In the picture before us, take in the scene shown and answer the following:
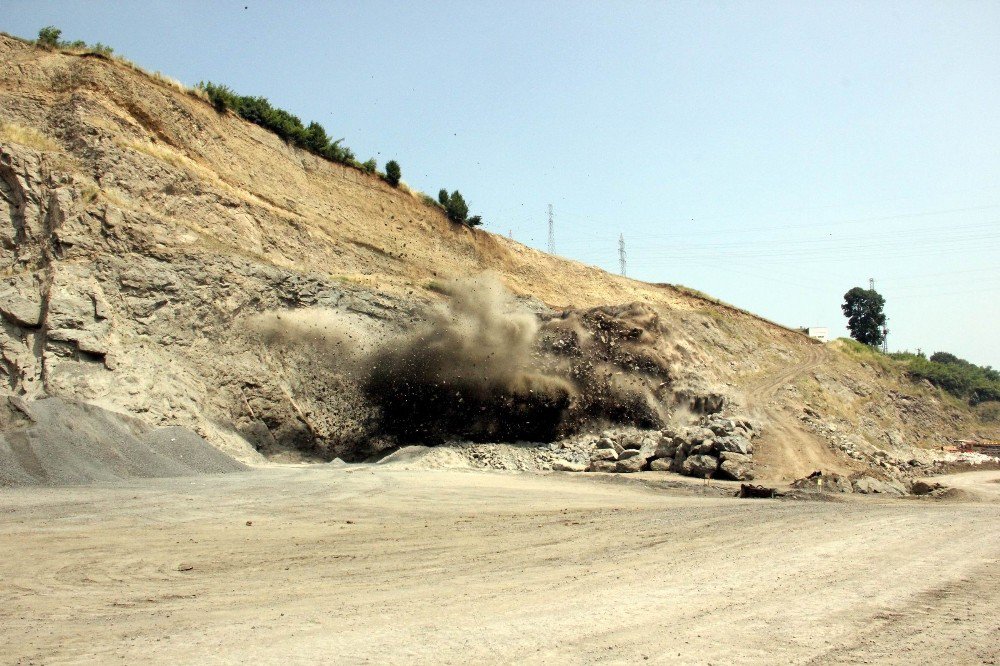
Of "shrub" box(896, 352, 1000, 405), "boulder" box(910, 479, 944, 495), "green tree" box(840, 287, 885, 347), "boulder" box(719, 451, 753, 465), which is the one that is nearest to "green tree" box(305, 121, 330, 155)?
"boulder" box(719, 451, 753, 465)

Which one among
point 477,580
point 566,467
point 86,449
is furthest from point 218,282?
point 477,580

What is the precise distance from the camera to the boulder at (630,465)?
79.8 feet

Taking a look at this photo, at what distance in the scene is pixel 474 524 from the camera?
13.6 meters

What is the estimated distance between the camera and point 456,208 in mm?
41562

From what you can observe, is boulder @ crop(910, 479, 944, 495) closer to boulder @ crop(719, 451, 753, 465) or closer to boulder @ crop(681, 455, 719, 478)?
boulder @ crop(719, 451, 753, 465)

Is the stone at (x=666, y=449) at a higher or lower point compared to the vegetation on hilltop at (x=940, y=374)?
lower

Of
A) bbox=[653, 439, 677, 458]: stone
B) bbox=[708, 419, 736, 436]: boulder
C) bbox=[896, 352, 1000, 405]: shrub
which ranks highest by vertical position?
bbox=[896, 352, 1000, 405]: shrub

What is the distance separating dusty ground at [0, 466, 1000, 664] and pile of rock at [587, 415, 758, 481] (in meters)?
6.55

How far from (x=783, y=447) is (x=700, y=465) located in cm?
504

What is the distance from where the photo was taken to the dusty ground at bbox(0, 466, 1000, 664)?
6.98m

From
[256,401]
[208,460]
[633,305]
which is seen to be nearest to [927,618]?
[208,460]

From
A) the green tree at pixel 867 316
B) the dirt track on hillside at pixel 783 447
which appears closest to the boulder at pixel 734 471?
the dirt track on hillside at pixel 783 447

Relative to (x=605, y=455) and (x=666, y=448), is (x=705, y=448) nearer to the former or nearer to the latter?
(x=666, y=448)

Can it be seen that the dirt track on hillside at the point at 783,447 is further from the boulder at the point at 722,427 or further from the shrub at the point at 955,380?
the shrub at the point at 955,380
